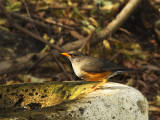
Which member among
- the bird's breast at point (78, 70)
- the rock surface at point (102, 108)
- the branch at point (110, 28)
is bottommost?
the rock surface at point (102, 108)

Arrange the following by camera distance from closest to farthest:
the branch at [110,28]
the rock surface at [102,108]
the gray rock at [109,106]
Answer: the rock surface at [102,108], the gray rock at [109,106], the branch at [110,28]

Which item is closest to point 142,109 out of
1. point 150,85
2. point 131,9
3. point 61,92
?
point 61,92

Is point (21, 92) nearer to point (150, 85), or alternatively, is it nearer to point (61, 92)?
point (61, 92)

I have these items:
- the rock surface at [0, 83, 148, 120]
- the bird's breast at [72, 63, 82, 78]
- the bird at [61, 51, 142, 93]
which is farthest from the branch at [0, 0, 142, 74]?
the rock surface at [0, 83, 148, 120]

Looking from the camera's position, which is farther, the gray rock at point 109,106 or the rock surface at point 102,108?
the gray rock at point 109,106

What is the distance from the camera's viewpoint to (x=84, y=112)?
7.48 feet

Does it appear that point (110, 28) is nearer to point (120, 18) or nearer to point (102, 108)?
point (120, 18)

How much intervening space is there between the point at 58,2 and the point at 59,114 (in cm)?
623

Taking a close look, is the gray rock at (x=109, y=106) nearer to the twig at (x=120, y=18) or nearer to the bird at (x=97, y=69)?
the bird at (x=97, y=69)

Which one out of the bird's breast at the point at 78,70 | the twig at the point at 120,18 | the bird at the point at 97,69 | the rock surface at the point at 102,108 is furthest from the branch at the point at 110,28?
the rock surface at the point at 102,108

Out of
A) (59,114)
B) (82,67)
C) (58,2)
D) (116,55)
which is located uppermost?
(58,2)

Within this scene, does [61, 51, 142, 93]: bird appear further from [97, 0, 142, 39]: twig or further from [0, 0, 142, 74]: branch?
[97, 0, 142, 39]: twig

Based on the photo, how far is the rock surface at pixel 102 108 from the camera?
6.96ft

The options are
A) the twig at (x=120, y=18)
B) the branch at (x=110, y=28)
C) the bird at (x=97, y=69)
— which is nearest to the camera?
the bird at (x=97, y=69)
